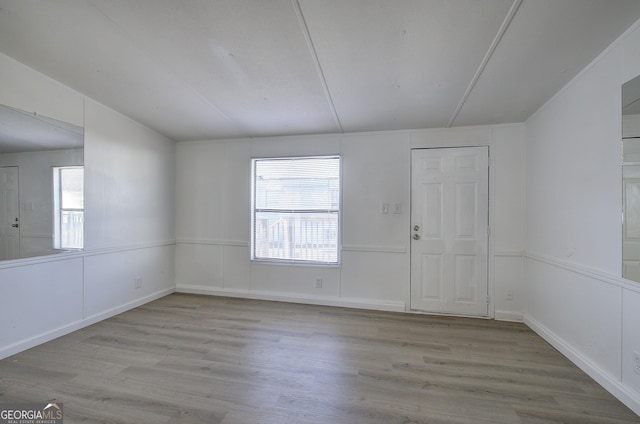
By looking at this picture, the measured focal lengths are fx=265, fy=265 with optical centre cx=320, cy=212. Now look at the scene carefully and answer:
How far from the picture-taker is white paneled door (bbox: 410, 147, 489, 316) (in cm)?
330

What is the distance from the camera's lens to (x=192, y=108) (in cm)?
313

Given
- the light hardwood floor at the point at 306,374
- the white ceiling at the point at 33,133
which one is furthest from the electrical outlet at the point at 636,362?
the white ceiling at the point at 33,133

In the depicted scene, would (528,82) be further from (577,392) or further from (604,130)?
(577,392)

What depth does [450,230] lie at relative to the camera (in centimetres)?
337

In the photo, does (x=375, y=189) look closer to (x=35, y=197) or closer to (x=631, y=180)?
Answer: (x=631, y=180)

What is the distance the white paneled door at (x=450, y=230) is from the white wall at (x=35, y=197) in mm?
4009

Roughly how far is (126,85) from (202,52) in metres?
1.15

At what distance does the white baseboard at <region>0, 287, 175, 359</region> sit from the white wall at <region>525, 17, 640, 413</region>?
481cm

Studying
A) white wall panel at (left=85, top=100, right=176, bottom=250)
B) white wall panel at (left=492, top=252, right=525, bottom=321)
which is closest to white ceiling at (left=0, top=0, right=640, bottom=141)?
white wall panel at (left=85, top=100, right=176, bottom=250)

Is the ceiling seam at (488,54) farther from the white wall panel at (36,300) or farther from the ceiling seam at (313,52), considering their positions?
the white wall panel at (36,300)

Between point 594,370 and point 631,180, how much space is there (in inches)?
58.0

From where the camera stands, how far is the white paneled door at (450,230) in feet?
10.8

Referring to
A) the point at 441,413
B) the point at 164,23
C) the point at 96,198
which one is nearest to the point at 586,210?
the point at 441,413

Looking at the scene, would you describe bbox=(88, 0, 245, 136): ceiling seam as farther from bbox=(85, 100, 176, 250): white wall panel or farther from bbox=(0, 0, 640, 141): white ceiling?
bbox=(85, 100, 176, 250): white wall panel
